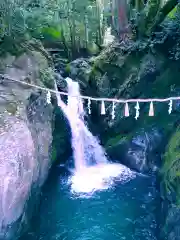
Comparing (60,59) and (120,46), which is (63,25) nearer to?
(60,59)

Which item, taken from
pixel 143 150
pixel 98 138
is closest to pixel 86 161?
pixel 98 138

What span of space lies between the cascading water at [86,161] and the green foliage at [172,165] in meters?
2.17

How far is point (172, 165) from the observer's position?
9609mm

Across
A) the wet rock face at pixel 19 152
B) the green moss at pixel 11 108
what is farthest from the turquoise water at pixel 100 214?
the green moss at pixel 11 108

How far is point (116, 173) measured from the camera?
1248 cm

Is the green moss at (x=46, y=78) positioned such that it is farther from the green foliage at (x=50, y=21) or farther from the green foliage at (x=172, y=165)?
the green foliage at (x=172, y=165)

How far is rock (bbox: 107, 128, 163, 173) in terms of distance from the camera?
39.8ft

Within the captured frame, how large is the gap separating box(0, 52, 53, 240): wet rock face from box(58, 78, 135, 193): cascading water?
1982 millimetres

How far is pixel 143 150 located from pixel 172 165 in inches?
106

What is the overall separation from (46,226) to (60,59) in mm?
11426

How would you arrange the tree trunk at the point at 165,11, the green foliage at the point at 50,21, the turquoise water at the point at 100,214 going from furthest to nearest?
the green foliage at the point at 50,21, the tree trunk at the point at 165,11, the turquoise water at the point at 100,214

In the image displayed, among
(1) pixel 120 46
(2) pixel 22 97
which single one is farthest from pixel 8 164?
(1) pixel 120 46

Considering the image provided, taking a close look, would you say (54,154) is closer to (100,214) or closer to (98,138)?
(98,138)

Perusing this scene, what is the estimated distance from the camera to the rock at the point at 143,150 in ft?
39.8
